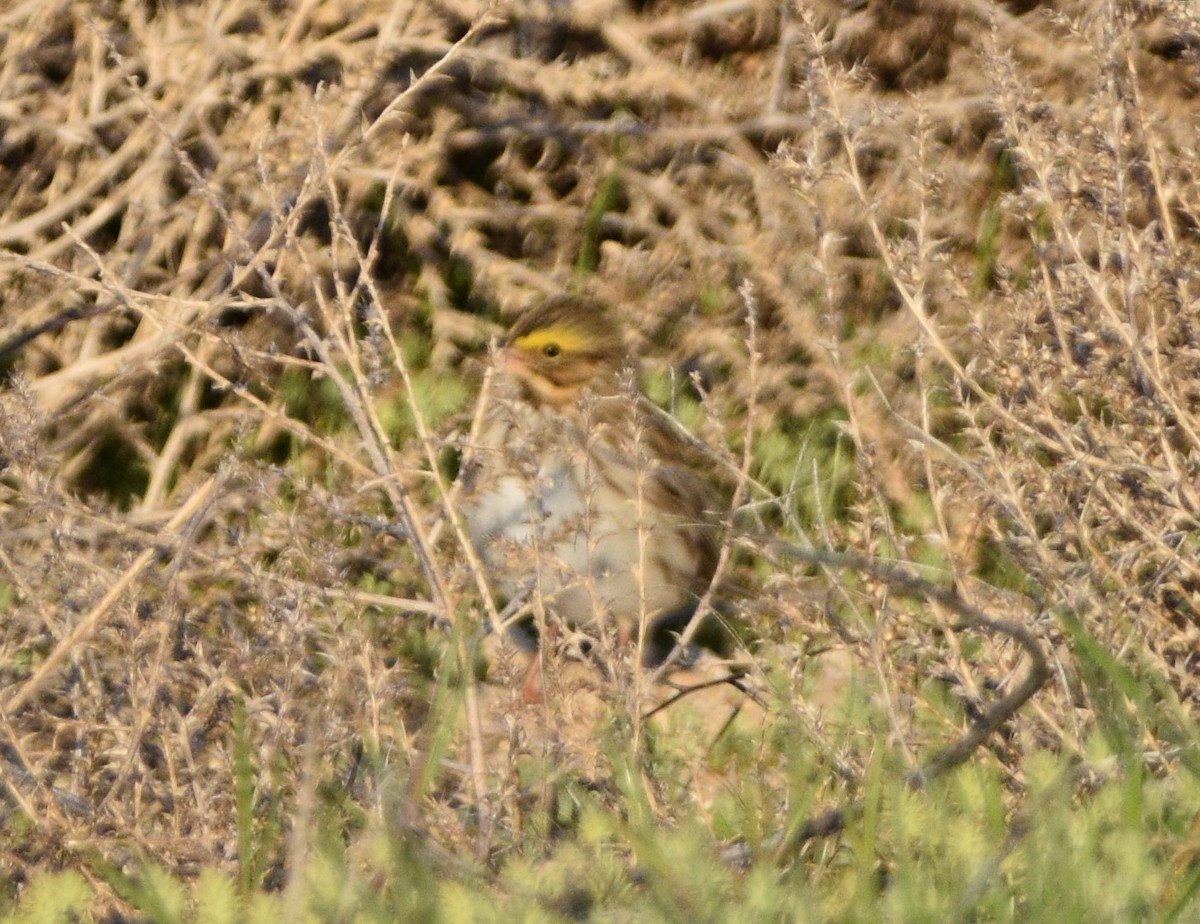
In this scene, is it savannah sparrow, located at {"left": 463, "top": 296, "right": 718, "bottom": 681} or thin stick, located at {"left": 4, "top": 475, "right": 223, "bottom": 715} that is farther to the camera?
savannah sparrow, located at {"left": 463, "top": 296, "right": 718, "bottom": 681}

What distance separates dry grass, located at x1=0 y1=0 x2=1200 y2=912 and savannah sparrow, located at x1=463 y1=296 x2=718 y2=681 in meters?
0.16

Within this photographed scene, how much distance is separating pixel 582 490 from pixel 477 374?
2.82 meters

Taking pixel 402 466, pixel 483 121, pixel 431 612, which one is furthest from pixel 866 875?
pixel 483 121

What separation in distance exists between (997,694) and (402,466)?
1.21 m

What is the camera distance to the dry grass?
10.7ft

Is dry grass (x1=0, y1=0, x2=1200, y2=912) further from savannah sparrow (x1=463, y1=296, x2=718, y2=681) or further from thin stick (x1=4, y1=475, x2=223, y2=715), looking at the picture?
savannah sparrow (x1=463, y1=296, x2=718, y2=681)

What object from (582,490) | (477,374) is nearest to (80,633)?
(582,490)

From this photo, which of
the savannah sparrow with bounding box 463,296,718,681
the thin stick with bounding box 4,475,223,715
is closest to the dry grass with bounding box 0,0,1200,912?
the thin stick with bounding box 4,475,223,715

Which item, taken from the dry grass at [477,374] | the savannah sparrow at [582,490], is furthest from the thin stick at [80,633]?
the savannah sparrow at [582,490]

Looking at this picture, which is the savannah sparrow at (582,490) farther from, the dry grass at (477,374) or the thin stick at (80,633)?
the thin stick at (80,633)

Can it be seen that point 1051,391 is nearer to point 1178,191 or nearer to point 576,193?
point 1178,191

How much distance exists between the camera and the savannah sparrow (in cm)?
357

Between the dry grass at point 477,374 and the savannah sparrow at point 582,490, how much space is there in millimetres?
158

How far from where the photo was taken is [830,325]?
3.65 metres
